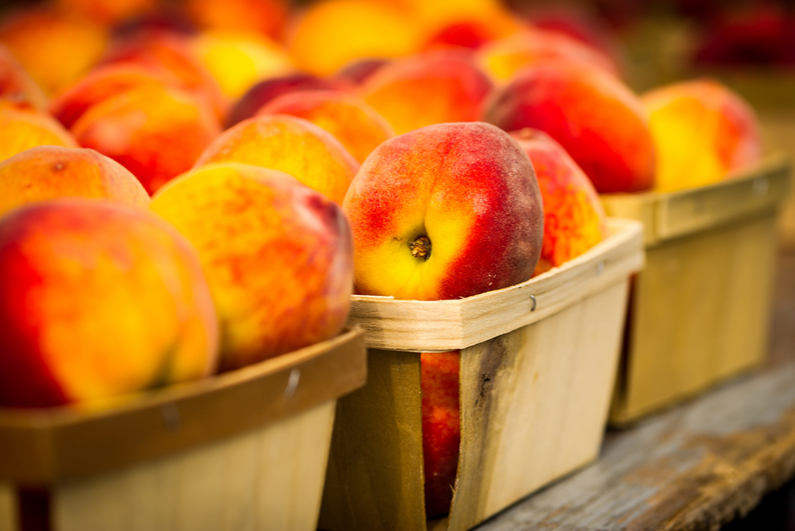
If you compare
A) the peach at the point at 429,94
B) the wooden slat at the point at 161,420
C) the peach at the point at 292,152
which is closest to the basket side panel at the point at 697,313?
the peach at the point at 429,94

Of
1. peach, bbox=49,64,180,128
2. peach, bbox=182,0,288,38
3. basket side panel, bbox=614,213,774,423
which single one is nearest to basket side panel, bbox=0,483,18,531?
peach, bbox=49,64,180,128

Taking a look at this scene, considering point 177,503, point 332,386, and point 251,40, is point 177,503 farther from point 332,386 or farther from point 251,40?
point 251,40

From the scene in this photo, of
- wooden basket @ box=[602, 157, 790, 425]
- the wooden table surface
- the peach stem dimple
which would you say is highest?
the peach stem dimple

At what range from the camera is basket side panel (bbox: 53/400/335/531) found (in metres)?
0.35

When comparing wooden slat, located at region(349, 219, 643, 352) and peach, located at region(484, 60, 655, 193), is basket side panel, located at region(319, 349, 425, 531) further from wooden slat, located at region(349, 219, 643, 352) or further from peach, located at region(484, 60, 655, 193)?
peach, located at region(484, 60, 655, 193)

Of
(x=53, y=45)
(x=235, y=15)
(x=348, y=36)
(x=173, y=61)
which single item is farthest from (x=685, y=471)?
(x=235, y=15)

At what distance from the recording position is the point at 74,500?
344 mm

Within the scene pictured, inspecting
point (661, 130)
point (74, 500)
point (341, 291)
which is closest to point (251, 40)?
point (661, 130)

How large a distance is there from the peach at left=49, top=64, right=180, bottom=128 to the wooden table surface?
52 cm

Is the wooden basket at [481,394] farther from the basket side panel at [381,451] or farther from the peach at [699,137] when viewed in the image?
the peach at [699,137]

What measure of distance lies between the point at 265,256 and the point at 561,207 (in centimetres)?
29

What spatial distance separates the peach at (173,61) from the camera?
0.95 meters

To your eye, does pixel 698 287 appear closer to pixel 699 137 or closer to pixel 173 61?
pixel 699 137

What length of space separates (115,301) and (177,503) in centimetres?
10
